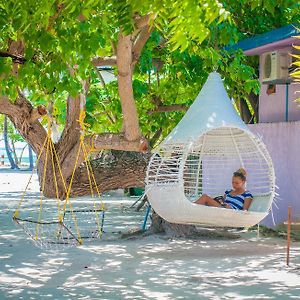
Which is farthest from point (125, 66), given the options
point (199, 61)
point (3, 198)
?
point (3, 198)

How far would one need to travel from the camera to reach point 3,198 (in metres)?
25.6

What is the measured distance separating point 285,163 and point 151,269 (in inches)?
202

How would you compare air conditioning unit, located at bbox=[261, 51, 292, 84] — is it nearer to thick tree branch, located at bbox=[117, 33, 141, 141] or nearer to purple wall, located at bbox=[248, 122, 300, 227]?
purple wall, located at bbox=[248, 122, 300, 227]

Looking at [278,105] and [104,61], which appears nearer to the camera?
[104,61]

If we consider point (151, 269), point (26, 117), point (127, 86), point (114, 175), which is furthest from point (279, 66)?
point (151, 269)

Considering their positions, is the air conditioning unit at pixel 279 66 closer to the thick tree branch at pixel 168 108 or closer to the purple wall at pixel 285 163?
the purple wall at pixel 285 163

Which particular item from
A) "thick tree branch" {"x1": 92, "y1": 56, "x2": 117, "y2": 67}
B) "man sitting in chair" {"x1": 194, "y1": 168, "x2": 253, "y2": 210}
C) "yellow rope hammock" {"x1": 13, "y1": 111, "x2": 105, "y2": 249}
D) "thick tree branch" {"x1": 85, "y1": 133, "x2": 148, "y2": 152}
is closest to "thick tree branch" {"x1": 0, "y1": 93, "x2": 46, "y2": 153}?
"yellow rope hammock" {"x1": 13, "y1": 111, "x2": 105, "y2": 249}

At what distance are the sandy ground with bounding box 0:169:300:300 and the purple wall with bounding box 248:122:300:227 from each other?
774 millimetres

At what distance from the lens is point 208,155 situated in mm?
15469

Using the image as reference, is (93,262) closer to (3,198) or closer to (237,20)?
(237,20)

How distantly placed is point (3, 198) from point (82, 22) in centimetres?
1838

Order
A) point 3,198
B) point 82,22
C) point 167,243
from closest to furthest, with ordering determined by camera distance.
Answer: point 82,22 → point 167,243 → point 3,198

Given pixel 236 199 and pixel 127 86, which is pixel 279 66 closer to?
→ pixel 236 199

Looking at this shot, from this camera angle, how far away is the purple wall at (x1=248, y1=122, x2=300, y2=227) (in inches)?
557
